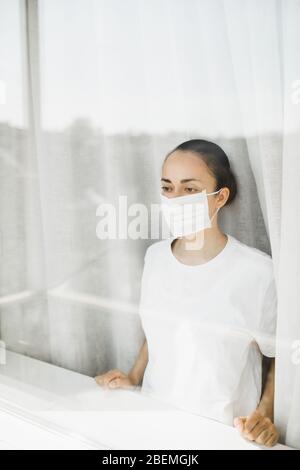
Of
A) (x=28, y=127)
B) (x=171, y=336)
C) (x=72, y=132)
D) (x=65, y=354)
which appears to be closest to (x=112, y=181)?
(x=72, y=132)

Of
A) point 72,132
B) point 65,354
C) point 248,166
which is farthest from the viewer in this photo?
point 65,354

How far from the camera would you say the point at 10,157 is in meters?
1.56

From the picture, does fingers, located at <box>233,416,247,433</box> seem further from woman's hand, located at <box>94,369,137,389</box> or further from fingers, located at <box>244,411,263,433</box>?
woman's hand, located at <box>94,369,137,389</box>

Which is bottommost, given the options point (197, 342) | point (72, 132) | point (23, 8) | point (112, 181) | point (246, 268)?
point (197, 342)

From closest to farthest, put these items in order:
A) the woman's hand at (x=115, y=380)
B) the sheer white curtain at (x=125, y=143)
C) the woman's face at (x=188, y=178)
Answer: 1. the sheer white curtain at (x=125, y=143)
2. the woman's face at (x=188, y=178)
3. the woman's hand at (x=115, y=380)

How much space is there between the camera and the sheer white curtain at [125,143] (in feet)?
3.57

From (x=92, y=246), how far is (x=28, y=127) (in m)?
0.48

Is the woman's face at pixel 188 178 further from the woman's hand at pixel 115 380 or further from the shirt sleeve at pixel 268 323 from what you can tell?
the woman's hand at pixel 115 380

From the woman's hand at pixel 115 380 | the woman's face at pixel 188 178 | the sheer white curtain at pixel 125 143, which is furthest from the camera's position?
the woman's hand at pixel 115 380

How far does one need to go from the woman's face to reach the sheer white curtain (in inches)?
1.6

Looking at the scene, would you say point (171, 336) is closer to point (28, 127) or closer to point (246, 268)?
point (246, 268)

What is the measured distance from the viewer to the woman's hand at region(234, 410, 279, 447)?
1142 millimetres

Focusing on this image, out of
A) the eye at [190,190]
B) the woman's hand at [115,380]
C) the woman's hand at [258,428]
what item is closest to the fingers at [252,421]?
the woman's hand at [258,428]

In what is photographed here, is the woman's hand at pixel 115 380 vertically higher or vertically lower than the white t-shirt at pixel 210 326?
lower
